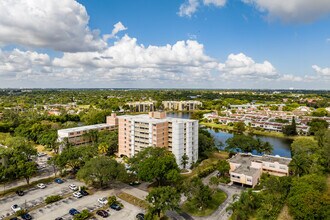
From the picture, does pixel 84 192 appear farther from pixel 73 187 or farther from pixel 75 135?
pixel 75 135

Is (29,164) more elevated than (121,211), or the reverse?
(29,164)

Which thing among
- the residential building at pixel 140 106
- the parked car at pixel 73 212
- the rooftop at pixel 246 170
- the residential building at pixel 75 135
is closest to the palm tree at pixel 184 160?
the rooftop at pixel 246 170

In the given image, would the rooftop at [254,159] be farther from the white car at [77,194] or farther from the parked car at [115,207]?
the white car at [77,194]

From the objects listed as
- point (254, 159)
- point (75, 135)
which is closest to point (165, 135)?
point (254, 159)

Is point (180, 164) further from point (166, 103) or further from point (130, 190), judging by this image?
point (166, 103)

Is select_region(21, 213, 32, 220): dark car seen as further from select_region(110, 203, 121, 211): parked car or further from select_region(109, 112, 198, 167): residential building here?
select_region(109, 112, 198, 167): residential building

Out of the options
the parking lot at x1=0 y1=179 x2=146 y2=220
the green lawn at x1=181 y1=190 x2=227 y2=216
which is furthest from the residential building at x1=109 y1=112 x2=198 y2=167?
the green lawn at x1=181 y1=190 x2=227 y2=216

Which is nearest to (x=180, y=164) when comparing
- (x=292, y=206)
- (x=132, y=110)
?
(x=292, y=206)
